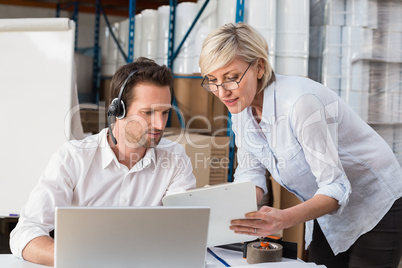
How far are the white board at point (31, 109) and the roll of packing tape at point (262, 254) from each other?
1.27 meters

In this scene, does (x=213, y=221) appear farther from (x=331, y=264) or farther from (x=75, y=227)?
(x=331, y=264)

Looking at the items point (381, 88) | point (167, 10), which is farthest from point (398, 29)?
point (167, 10)

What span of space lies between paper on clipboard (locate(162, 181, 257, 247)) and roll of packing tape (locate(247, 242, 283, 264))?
0.39 ft

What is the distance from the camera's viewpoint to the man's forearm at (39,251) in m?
1.08

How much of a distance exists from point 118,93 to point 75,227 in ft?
2.14

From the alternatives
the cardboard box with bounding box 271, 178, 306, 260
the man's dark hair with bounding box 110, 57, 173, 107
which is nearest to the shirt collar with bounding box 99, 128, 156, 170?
the man's dark hair with bounding box 110, 57, 173, 107

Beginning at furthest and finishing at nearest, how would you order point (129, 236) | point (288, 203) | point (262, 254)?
point (288, 203)
point (262, 254)
point (129, 236)

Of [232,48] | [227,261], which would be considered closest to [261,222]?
[227,261]

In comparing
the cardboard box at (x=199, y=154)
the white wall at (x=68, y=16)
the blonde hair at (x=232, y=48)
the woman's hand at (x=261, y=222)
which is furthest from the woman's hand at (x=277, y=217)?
the white wall at (x=68, y=16)

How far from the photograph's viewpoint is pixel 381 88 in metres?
2.60

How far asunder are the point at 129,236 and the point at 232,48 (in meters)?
0.63

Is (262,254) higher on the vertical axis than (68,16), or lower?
lower

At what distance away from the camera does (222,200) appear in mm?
1049

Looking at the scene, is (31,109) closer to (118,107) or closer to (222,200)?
(118,107)
